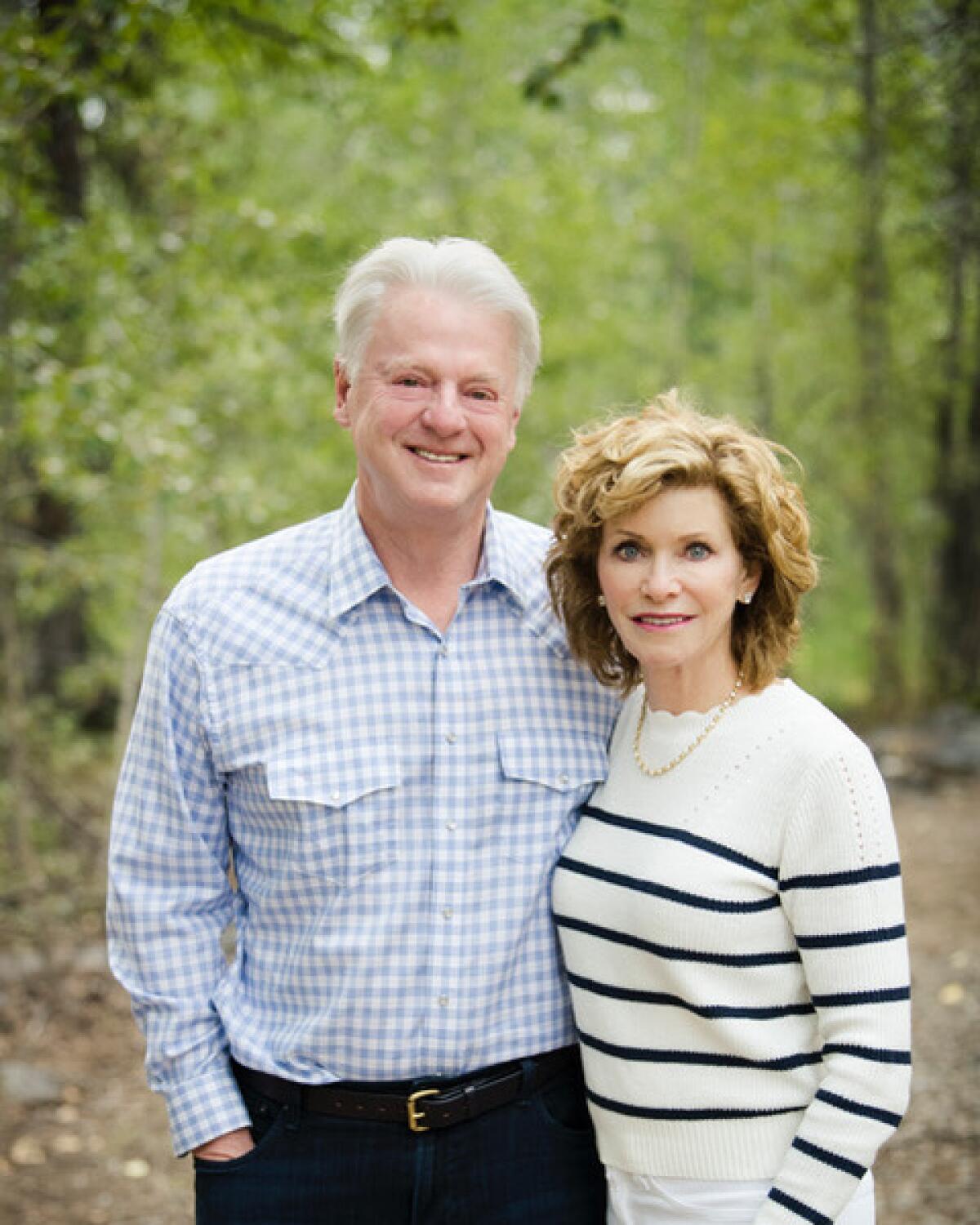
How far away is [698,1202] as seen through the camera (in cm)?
→ 180

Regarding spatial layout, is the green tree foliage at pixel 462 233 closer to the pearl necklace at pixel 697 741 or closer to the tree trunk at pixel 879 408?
the tree trunk at pixel 879 408

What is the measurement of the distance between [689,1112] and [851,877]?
1.44 feet

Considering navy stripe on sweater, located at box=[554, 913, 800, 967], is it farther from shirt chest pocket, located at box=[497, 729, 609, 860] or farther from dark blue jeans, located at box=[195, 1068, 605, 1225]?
dark blue jeans, located at box=[195, 1068, 605, 1225]

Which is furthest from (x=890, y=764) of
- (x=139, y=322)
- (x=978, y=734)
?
(x=139, y=322)

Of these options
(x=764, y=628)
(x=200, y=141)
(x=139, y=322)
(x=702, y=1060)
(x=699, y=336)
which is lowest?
(x=702, y=1060)

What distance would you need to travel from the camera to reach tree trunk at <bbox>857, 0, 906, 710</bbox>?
9352 millimetres

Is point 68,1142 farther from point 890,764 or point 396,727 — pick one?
point 890,764

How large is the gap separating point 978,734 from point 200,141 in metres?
6.62

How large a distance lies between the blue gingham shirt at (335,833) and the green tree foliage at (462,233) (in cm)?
153

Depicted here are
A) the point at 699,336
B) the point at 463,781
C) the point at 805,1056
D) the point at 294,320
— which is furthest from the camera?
the point at 699,336

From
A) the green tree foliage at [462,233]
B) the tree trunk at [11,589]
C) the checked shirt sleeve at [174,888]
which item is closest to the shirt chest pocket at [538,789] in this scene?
the checked shirt sleeve at [174,888]

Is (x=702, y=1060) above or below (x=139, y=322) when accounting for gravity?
below

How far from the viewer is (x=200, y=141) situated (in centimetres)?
673

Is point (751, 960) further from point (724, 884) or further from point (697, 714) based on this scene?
point (697, 714)
